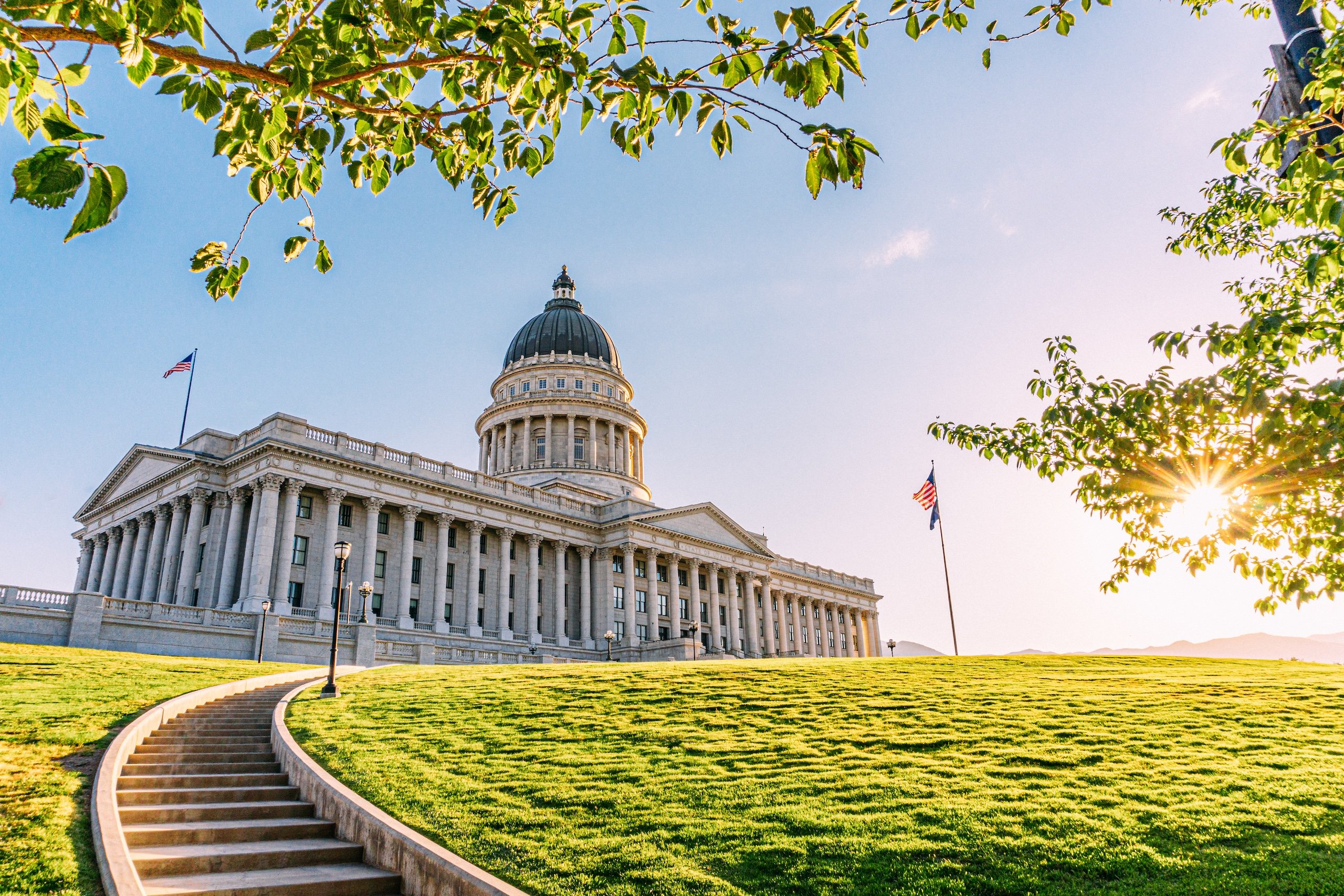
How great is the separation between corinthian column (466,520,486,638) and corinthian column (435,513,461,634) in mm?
1158

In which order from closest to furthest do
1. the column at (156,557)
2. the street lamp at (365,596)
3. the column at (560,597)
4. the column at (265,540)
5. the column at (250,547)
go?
the street lamp at (365,596)
the column at (265,540)
the column at (250,547)
the column at (156,557)
the column at (560,597)

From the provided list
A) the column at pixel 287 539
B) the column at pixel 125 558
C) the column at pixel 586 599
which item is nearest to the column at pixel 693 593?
the column at pixel 586 599

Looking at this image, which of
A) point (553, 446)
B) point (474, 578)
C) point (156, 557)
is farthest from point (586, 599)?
point (156, 557)

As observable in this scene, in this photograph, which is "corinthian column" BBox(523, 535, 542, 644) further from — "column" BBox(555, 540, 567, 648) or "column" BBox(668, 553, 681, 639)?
"column" BBox(668, 553, 681, 639)

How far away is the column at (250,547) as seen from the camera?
4753cm

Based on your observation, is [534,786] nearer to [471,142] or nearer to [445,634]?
[471,142]

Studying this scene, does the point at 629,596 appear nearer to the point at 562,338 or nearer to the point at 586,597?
the point at 586,597

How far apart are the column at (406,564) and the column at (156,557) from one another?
14991 mm

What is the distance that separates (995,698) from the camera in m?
18.0

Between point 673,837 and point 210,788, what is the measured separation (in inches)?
303

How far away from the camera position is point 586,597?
66938mm

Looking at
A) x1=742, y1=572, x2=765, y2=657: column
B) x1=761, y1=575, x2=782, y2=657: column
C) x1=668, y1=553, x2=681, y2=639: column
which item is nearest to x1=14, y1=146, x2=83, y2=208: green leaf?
x1=668, y1=553, x2=681, y2=639: column

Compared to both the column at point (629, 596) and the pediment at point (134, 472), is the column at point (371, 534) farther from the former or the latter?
the column at point (629, 596)

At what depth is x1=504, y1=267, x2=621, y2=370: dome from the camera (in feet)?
311
